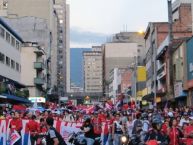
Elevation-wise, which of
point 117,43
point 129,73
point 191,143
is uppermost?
point 117,43

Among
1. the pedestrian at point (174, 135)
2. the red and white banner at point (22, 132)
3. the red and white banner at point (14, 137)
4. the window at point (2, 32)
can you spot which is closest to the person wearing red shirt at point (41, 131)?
the red and white banner at point (22, 132)

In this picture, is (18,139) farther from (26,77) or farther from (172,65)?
(26,77)

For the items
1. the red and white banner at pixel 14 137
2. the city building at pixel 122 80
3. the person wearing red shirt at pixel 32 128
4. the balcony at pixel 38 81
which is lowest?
the red and white banner at pixel 14 137

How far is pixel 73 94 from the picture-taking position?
19362 cm

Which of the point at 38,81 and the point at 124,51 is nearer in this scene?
the point at 38,81

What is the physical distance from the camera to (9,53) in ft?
251

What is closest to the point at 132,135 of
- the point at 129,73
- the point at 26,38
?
the point at 26,38

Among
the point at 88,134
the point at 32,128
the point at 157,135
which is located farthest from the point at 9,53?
the point at 88,134

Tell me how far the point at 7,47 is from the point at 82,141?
62462 mm

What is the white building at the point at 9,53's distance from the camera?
70562 millimetres

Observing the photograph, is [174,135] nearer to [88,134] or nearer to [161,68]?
[88,134]

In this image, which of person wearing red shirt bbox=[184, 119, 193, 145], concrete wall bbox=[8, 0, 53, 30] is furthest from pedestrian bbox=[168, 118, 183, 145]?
concrete wall bbox=[8, 0, 53, 30]

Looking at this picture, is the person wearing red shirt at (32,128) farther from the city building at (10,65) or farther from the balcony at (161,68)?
the balcony at (161,68)

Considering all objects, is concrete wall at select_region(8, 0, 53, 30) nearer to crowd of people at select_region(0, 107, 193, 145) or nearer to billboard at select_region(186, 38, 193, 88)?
billboard at select_region(186, 38, 193, 88)
